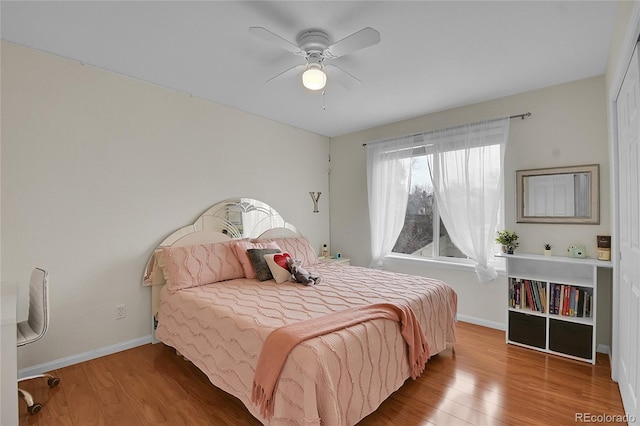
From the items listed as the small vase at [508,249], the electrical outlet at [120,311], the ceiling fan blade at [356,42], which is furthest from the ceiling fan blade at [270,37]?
the small vase at [508,249]

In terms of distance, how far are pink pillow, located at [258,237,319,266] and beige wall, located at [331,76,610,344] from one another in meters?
1.21

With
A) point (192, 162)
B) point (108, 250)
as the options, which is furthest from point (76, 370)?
point (192, 162)

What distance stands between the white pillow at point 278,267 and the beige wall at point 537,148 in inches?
75.3

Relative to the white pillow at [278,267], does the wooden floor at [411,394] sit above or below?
below

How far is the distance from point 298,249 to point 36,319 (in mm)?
2442

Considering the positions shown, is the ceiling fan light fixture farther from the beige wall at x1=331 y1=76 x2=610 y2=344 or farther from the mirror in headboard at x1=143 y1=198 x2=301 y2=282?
the beige wall at x1=331 y1=76 x2=610 y2=344

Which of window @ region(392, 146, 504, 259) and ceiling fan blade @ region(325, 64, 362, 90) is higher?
ceiling fan blade @ region(325, 64, 362, 90)

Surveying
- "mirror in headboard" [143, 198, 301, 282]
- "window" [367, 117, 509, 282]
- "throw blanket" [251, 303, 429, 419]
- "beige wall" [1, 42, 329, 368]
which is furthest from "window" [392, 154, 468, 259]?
"beige wall" [1, 42, 329, 368]

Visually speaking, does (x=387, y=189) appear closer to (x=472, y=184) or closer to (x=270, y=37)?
(x=472, y=184)

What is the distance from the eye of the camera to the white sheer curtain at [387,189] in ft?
13.7

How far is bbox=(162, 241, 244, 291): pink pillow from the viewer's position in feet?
8.99

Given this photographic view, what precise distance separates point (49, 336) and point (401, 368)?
278 cm

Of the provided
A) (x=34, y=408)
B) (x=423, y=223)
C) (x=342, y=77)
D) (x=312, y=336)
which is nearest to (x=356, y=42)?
(x=342, y=77)

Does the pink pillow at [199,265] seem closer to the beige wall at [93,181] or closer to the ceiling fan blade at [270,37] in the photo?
the beige wall at [93,181]
